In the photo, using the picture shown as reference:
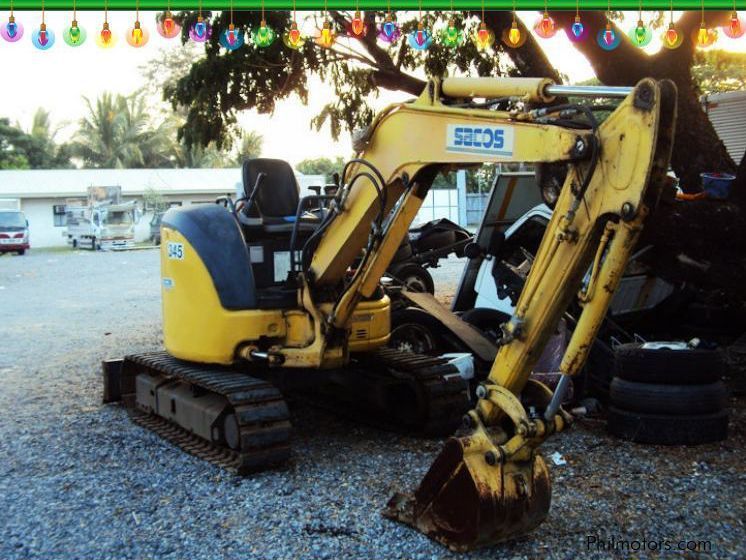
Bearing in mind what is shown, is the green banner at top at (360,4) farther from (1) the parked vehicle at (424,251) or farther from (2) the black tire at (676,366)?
(1) the parked vehicle at (424,251)

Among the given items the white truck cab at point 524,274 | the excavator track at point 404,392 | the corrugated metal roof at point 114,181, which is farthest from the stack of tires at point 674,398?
the corrugated metal roof at point 114,181

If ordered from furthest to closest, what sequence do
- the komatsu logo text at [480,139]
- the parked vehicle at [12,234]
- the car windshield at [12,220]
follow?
the car windshield at [12,220] → the parked vehicle at [12,234] → the komatsu logo text at [480,139]

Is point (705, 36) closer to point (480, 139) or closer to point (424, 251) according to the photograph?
point (480, 139)

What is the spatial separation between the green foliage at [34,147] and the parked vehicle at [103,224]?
20.9 metres

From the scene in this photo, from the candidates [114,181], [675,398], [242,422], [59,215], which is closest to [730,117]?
[675,398]

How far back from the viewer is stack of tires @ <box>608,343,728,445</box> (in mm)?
6805

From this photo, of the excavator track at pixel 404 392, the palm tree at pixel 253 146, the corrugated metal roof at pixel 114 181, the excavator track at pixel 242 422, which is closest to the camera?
the excavator track at pixel 242 422

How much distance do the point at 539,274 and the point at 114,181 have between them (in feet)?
153

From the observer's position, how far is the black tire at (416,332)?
8.93 metres

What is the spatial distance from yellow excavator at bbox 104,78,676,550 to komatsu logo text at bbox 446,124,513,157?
0.01 metres

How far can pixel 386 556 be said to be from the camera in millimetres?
4801

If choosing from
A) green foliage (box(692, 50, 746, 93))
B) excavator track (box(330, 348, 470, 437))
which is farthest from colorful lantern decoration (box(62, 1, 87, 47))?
green foliage (box(692, 50, 746, 93))

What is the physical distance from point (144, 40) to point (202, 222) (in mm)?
1416

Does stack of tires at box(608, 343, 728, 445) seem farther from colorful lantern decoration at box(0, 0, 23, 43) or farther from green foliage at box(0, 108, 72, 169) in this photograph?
green foliage at box(0, 108, 72, 169)
